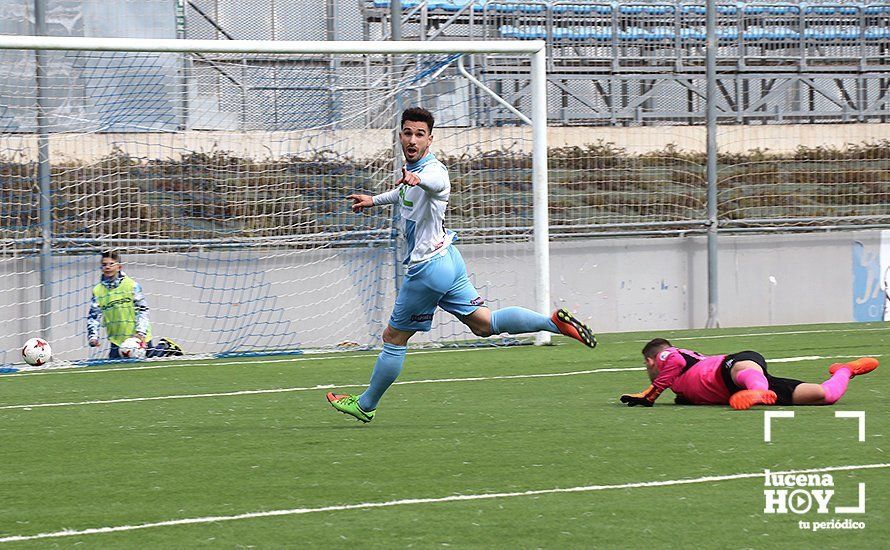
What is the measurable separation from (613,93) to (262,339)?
6194 mm

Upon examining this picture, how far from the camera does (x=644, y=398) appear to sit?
9016mm

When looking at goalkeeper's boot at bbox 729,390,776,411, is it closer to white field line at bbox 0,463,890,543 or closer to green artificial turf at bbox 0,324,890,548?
green artificial turf at bbox 0,324,890,548

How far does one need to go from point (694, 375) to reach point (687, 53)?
34.8ft

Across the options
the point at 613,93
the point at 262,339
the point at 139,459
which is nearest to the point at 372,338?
the point at 262,339

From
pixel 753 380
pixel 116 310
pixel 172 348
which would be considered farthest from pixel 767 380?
pixel 116 310

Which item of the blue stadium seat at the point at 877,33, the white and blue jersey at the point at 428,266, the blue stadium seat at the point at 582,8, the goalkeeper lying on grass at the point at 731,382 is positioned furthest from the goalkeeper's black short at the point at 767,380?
the blue stadium seat at the point at 877,33

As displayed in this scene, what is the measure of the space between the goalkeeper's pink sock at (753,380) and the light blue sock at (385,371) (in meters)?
2.17

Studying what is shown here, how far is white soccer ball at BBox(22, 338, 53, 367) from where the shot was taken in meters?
12.9

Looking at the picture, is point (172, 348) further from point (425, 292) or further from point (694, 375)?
point (694, 375)

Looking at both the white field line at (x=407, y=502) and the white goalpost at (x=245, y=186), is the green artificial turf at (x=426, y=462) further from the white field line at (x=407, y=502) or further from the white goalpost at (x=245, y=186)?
the white goalpost at (x=245, y=186)

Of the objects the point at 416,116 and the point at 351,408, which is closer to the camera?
the point at 416,116

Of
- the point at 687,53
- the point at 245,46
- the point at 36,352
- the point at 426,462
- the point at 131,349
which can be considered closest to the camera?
the point at 426,462

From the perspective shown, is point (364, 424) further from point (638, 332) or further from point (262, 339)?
point (638, 332)

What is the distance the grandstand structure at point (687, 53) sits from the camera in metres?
18.1
